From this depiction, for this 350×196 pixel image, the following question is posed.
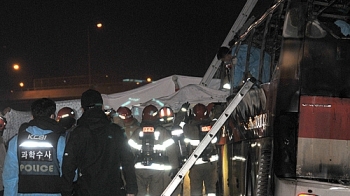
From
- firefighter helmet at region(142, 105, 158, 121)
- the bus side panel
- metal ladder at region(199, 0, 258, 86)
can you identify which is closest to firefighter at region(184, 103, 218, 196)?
firefighter helmet at region(142, 105, 158, 121)

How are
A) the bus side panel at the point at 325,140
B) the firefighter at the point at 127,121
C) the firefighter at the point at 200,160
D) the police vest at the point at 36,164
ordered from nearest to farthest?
the bus side panel at the point at 325,140
the police vest at the point at 36,164
the firefighter at the point at 200,160
the firefighter at the point at 127,121

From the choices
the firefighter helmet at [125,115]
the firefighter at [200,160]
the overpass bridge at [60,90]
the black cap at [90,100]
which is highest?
the overpass bridge at [60,90]

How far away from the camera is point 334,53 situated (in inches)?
172

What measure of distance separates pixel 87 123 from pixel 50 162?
1.83ft

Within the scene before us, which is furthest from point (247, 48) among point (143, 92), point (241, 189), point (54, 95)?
point (54, 95)

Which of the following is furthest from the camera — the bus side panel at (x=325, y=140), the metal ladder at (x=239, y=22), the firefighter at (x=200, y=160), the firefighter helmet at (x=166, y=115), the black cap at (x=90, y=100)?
the metal ladder at (x=239, y=22)

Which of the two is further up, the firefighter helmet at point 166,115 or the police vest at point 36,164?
the firefighter helmet at point 166,115

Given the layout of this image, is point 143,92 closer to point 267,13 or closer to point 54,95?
point 267,13

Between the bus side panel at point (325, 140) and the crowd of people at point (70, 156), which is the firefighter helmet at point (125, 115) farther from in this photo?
the bus side panel at point (325, 140)

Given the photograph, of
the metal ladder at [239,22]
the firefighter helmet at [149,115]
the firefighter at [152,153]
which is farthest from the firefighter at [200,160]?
the metal ladder at [239,22]

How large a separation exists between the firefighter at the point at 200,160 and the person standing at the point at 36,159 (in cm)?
568

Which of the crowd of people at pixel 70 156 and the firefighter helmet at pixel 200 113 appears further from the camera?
the firefighter helmet at pixel 200 113

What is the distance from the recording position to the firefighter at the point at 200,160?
421 inches

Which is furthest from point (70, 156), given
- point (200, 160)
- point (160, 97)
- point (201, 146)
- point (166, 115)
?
point (160, 97)
